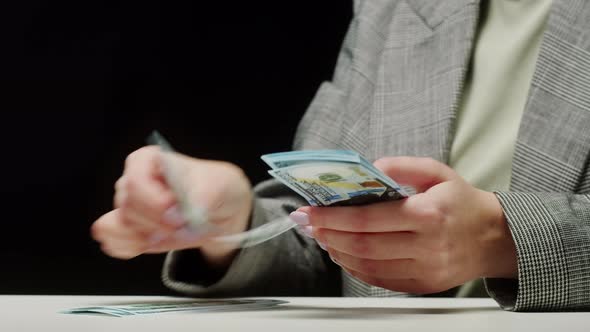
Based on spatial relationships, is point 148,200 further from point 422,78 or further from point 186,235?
point 422,78

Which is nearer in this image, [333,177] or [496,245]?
[333,177]

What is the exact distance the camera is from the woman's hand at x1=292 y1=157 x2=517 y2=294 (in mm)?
625

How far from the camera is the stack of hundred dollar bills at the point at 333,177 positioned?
0.55 meters

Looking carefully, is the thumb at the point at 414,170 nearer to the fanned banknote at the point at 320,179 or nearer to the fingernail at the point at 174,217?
the fanned banknote at the point at 320,179

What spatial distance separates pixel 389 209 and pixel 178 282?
0.31 meters

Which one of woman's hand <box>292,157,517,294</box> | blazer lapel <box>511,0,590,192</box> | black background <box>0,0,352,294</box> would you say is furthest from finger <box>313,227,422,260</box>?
black background <box>0,0,352,294</box>

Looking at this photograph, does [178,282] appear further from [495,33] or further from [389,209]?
[495,33]

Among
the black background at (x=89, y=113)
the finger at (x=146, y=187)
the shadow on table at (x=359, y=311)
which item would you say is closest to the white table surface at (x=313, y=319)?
the shadow on table at (x=359, y=311)

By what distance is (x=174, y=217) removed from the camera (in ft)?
2.13

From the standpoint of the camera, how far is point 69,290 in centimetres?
134

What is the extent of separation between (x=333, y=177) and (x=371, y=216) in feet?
0.23

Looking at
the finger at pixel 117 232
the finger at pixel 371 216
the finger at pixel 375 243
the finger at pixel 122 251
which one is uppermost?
the finger at pixel 117 232

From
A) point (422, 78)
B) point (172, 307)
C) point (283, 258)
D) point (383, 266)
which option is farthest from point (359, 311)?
point (422, 78)

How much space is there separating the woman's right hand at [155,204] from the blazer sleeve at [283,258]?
0.36 ft
